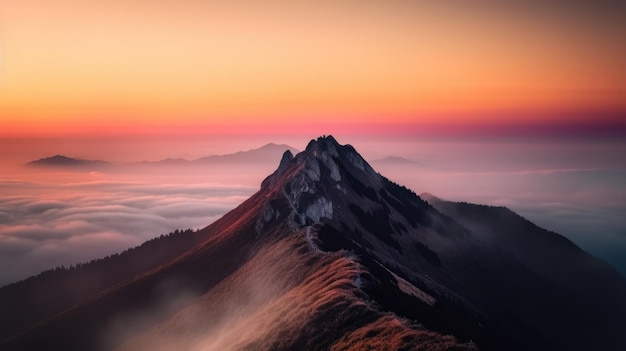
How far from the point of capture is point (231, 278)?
647ft

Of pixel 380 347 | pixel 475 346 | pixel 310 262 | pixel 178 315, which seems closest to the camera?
pixel 475 346

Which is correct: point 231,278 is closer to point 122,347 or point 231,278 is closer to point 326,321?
point 122,347

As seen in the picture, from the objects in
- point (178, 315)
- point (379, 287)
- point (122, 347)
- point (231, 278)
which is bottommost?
point (122, 347)

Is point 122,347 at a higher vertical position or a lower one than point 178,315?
lower

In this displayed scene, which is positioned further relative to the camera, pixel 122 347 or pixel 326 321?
pixel 122 347

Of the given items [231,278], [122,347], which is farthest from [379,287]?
[122,347]

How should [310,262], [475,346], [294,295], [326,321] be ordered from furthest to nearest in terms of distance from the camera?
[310,262], [294,295], [326,321], [475,346]

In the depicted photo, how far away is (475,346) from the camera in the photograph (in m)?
84.1

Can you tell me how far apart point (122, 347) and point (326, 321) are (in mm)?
110815

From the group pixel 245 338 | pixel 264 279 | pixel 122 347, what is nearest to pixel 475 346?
pixel 245 338

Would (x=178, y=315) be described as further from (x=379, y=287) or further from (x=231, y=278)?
(x=379, y=287)

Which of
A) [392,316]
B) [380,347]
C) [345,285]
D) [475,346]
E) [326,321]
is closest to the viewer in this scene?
[475,346]

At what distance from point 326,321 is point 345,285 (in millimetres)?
15890

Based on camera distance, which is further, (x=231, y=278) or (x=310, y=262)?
(x=231, y=278)
